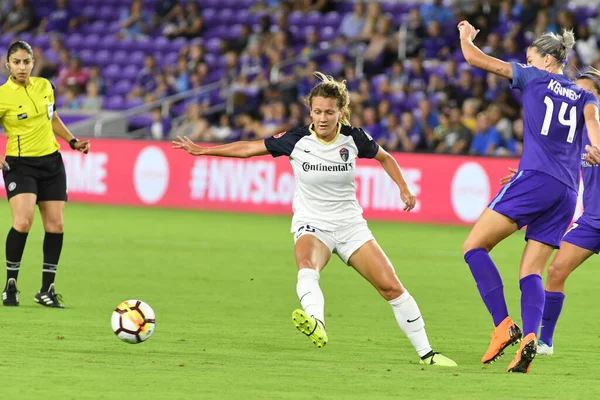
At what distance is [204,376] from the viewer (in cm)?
663

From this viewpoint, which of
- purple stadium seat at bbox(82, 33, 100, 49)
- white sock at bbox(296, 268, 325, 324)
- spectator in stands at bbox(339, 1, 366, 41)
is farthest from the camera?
purple stadium seat at bbox(82, 33, 100, 49)

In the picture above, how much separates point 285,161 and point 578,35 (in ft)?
21.2

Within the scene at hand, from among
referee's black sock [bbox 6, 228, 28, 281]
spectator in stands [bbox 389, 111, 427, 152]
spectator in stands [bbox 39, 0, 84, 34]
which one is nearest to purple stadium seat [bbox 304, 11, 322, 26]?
spectator in stands [bbox 389, 111, 427, 152]

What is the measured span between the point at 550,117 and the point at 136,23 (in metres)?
21.2

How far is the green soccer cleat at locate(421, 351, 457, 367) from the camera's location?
7430 mm

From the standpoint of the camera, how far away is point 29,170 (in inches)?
390

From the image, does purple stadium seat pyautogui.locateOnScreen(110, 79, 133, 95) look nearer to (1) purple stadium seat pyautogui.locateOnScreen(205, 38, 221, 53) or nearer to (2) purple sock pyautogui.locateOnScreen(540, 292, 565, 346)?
(1) purple stadium seat pyautogui.locateOnScreen(205, 38, 221, 53)

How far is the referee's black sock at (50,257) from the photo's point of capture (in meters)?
9.98

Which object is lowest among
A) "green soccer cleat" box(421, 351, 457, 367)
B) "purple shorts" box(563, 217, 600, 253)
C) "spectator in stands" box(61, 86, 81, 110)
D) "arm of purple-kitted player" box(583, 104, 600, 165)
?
"green soccer cleat" box(421, 351, 457, 367)

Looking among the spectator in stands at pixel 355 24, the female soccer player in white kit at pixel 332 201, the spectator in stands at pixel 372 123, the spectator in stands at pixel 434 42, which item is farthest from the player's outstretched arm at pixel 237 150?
the spectator in stands at pixel 355 24

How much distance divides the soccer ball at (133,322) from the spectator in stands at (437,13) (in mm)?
16993

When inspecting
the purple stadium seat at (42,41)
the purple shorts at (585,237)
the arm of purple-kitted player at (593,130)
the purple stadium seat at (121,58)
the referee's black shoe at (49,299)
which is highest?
the purple stadium seat at (42,41)

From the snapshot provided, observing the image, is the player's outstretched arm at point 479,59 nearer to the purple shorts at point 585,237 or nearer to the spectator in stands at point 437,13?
the purple shorts at point 585,237

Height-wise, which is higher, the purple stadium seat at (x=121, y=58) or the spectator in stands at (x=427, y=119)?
the purple stadium seat at (x=121, y=58)
